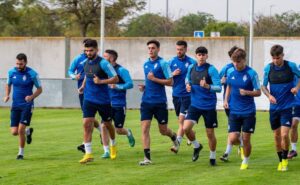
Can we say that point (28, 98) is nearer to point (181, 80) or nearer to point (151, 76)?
point (151, 76)

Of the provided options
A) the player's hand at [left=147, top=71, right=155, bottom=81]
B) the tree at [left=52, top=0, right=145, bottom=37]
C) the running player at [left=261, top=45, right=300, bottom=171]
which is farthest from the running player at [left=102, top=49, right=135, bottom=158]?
the tree at [left=52, top=0, right=145, bottom=37]

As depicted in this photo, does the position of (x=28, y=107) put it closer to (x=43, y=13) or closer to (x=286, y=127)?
(x=286, y=127)

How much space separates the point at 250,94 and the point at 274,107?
59 cm

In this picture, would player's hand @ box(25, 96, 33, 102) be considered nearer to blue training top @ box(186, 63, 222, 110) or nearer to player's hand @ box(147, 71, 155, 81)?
player's hand @ box(147, 71, 155, 81)

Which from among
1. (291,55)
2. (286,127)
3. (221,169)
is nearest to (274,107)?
(286,127)

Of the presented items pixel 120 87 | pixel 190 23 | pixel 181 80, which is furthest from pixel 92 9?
pixel 120 87

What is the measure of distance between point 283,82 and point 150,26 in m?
53.6

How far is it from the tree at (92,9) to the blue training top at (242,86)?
140 ft

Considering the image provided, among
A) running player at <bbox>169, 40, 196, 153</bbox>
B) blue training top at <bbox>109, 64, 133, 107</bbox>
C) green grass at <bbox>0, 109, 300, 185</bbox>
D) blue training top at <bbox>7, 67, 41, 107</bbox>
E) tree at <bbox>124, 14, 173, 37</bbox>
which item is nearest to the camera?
green grass at <bbox>0, 109, 300, 185</bbox>

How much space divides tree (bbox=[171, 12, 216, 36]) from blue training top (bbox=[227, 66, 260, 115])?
5201cm

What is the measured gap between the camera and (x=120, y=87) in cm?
1591

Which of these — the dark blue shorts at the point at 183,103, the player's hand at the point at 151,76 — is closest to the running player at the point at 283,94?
the player's hand at the point at 151,76

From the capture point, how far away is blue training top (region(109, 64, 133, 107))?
16016 millimetres

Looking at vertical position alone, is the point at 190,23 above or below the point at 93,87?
above
